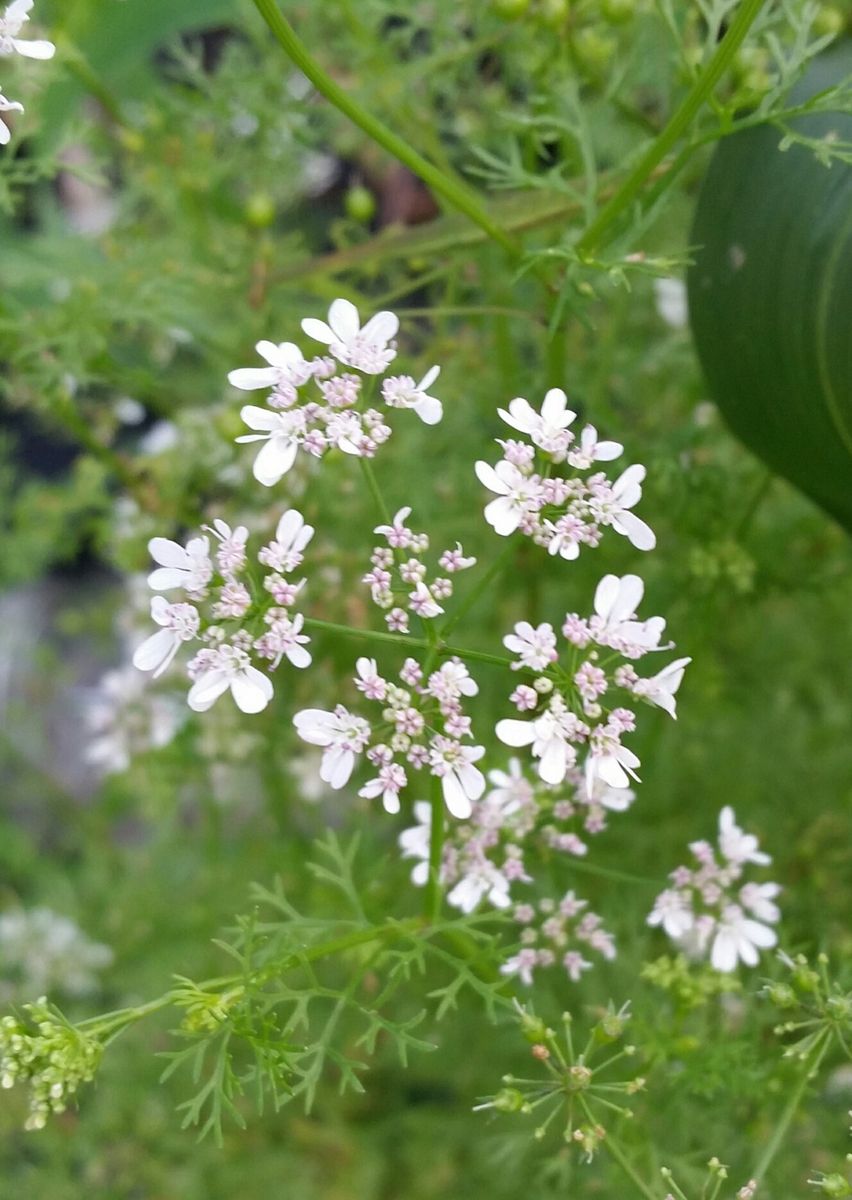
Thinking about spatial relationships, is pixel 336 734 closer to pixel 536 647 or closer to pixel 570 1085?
pixel 536 647

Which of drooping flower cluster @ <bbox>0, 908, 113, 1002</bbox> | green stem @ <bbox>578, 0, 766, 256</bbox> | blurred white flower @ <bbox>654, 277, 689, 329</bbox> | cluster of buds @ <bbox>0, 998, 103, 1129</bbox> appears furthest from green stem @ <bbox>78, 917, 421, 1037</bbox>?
drooping flower cluster @ <bbox>0, 908, 113, 1002</bbox>

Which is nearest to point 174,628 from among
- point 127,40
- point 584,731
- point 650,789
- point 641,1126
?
point 584,731

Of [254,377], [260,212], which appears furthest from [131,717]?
[254,377]

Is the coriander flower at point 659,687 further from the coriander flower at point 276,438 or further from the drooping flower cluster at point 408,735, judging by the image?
the coriander flower at point 276,438

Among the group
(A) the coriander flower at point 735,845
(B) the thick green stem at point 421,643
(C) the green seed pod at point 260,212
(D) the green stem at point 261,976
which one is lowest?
(D) the green stem at point 261,976

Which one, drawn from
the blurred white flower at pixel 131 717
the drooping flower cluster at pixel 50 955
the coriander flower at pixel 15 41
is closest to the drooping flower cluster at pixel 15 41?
the coriander flower at pixel 15 41

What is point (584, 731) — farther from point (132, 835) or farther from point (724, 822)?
point (132, 835)
